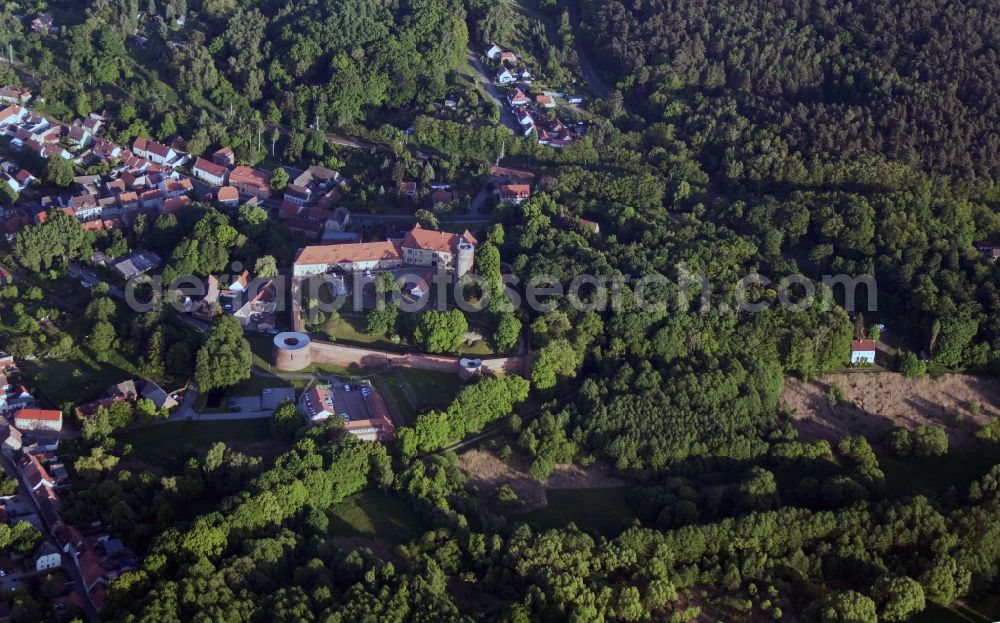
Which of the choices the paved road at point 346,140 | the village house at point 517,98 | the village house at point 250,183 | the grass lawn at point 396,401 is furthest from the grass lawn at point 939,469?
the village house at point 250,183

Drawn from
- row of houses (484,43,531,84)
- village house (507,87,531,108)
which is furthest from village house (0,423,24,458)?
row of houses (484,43,531,84)

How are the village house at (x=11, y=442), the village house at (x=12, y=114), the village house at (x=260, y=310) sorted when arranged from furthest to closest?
the village house at (x=12, y=114) → the village house at (x=260, y=310) → the village house at (x=11, y=442)

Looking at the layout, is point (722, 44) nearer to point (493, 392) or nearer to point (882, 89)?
point (882, 89)

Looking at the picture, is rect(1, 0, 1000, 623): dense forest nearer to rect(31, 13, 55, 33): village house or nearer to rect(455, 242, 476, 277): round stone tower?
rect(455, 242, 476, 277): round stone tower

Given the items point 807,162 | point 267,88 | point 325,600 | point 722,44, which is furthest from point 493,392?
point 722,44

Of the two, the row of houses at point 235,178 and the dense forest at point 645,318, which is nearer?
the dense forest at point 645,318

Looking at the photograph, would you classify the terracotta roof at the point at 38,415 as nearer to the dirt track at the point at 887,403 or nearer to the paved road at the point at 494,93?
the dirt track at the point at 887,403
